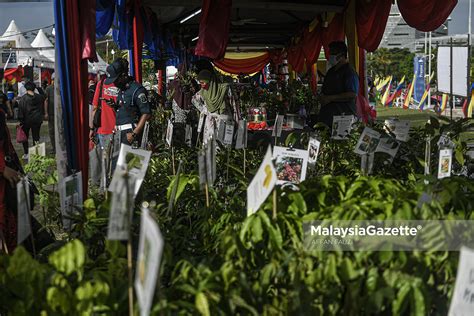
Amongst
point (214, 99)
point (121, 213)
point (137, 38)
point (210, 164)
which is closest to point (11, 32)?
point (137, 38)

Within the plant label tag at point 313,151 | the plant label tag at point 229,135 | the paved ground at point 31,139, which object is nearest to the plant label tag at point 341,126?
the plant label tag at point 229,135

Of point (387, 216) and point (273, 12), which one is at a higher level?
point (273, 12)

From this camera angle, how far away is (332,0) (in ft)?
27.5

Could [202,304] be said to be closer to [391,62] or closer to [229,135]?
[229,135]

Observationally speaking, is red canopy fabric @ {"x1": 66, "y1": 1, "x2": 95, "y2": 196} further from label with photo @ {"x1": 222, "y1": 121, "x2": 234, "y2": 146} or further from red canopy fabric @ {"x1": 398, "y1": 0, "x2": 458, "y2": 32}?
red canopy fabric @ {"x1": 398, "y1": 0, "x2": 458, "y2": 32}

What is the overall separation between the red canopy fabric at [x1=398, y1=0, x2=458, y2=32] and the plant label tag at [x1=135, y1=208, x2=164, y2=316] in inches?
202

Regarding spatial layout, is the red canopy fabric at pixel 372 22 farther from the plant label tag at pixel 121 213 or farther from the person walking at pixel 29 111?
the person walking at pixel 29 111

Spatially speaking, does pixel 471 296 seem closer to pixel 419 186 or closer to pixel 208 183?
pixel 419 186

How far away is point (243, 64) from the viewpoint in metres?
18.8

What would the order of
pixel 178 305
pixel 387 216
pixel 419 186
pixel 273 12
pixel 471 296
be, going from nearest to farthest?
pixel 471 296
pixel 178 305
pixel 387 216
pixel 419 186
pixel 273 12

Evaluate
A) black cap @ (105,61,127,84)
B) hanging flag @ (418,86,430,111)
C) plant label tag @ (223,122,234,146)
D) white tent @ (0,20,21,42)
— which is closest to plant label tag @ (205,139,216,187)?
plant label tag @ (223,122,234,146)

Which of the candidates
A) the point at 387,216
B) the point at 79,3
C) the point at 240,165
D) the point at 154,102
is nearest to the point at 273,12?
the point at 154,102

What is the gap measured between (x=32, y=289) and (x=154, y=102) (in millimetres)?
6401

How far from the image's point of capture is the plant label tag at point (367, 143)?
11.8ft
